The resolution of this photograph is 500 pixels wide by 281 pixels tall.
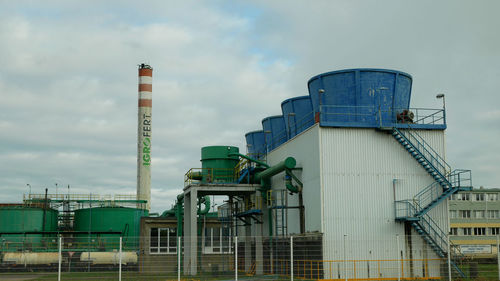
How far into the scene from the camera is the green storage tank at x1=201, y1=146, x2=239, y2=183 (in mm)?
41375

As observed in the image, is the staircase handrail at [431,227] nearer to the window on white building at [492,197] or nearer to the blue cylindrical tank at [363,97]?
the blue cylindrical tank at [363,97]

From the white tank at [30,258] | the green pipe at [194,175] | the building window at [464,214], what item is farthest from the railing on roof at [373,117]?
the building window at [464,214]

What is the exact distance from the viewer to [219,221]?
48.2 m

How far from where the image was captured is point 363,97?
32719 millimetres

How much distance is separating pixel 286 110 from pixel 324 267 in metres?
16.6

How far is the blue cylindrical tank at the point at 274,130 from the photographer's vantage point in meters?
45.8

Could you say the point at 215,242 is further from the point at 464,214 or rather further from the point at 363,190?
the point at 464,214

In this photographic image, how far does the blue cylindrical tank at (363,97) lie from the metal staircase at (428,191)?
1618 mm

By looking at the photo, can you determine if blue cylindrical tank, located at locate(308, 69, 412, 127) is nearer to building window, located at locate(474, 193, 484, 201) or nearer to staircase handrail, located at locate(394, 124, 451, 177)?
staircase handrail, located at locate(394, 124, 451, 177)

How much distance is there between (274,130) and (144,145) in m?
23.0

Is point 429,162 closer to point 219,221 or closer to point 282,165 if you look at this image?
point 282,165

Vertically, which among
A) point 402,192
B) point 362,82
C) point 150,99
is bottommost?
point 402,192

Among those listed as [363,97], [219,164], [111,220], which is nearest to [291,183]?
[363,97]

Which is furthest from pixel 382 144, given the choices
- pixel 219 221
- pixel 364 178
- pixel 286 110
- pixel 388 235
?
pixel 219 221
